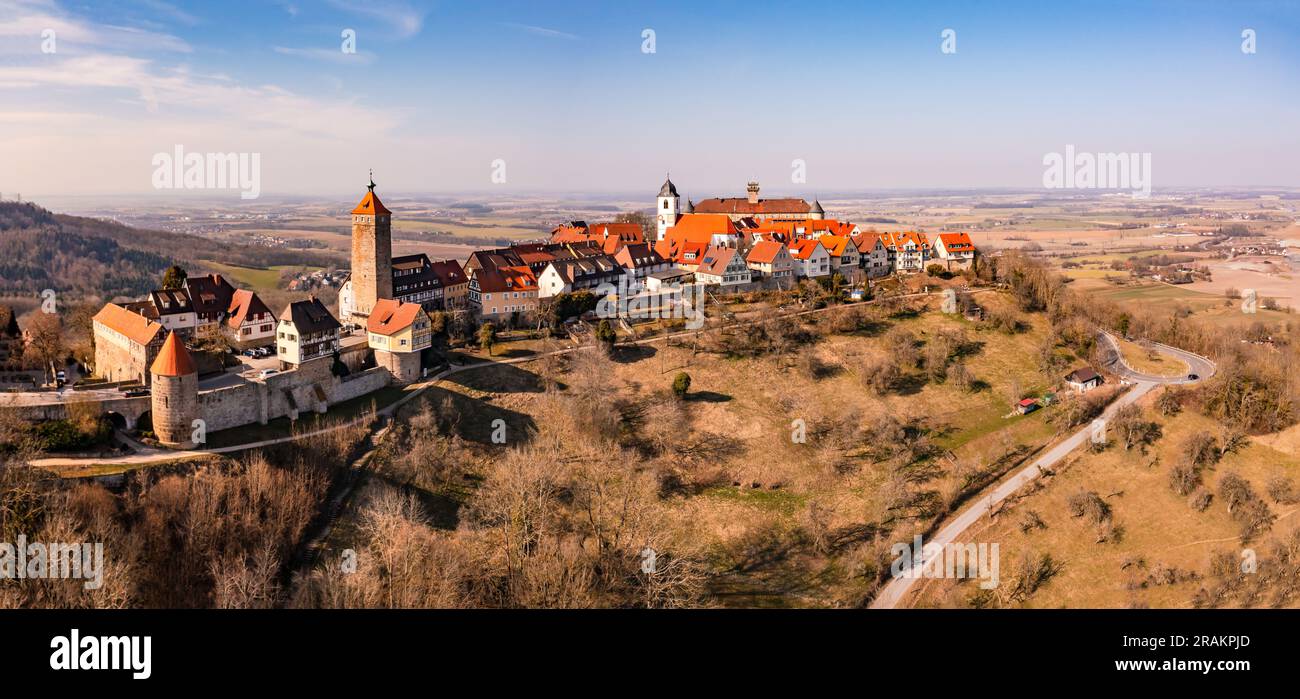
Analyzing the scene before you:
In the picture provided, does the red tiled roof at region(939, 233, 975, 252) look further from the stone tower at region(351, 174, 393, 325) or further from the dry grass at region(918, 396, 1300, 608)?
the stone tower at region(351, 174, 393, 325)

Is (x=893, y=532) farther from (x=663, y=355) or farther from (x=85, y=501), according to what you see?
(x=85, y=501)

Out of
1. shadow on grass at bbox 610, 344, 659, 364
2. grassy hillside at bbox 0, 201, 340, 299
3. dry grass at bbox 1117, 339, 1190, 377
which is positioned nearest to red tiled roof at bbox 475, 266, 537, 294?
shadow on grass at bbox 610, 344, 659, 364

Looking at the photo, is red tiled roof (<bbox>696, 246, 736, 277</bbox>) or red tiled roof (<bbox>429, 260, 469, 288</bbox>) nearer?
red tiled roof (<bbox>429, 260, 469, 288</bbox>)

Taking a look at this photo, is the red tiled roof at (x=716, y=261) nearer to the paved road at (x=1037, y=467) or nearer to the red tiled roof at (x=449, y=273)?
the red tiled roof at (x=449, y=273)

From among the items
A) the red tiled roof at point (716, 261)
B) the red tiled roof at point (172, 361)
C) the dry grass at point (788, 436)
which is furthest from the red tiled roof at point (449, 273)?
the red tiled roof at point (172, 361)

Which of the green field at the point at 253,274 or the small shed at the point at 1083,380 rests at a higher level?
the green field at the point at 253,274

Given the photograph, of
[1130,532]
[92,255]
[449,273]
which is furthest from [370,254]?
[92,255]
